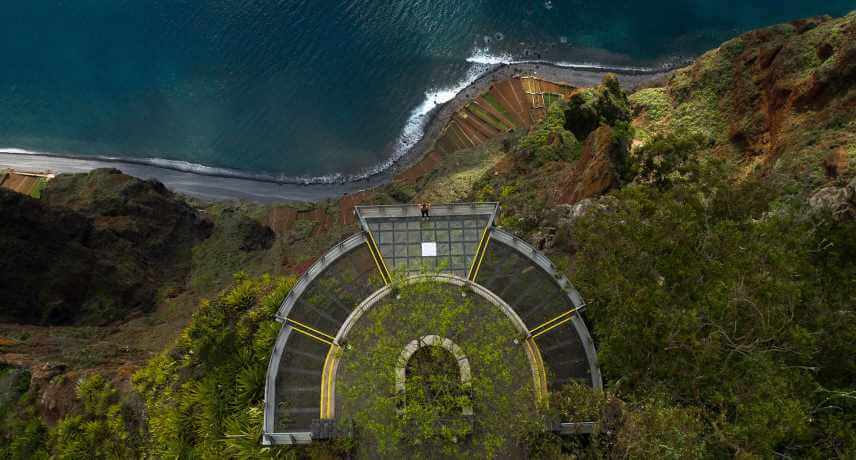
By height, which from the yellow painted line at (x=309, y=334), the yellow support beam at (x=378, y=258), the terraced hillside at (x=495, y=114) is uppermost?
the terraced hillside at (x=495, y=114)

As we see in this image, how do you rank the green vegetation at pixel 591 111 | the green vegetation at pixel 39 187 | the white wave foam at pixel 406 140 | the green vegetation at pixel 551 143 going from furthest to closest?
the white wave foam at pixel 406 140, the green vegetation at pixel 39 187, the green vegetation at pixel 591 111, the green vegetation at pixel 551 143

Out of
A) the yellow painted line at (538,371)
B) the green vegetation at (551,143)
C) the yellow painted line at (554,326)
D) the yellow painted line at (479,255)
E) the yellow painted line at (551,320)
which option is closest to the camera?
the yellow painted line at (538,371)

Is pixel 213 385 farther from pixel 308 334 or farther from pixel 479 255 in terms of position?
pixel 479 255

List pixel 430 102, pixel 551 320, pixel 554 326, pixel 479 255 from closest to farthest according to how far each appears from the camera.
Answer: pixel 554 326 → pixel 551 320 → pixel 479 255 → pixel 430 102

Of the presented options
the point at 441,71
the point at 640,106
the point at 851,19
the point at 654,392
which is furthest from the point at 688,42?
the point at 654,392

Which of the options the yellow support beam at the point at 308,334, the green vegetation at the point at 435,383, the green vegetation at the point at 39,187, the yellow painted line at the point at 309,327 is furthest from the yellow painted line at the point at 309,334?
the green vegetation at the point at 39,187

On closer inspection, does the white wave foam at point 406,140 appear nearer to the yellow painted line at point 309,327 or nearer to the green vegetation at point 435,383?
the yellow painted line at point 309,327

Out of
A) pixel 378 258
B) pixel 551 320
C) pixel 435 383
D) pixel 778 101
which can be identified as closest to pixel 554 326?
pixel 551 320
